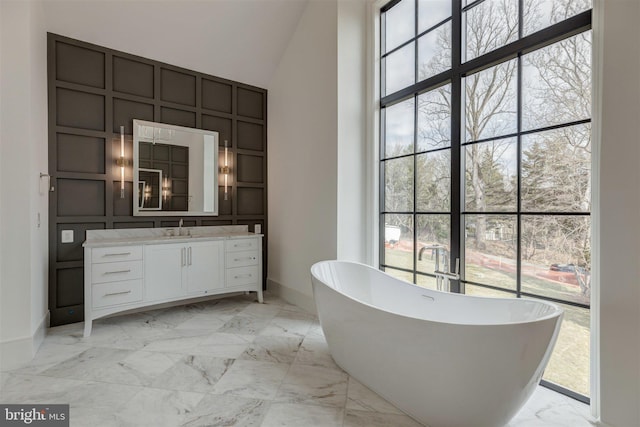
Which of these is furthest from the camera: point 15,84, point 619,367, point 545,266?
point 15,84

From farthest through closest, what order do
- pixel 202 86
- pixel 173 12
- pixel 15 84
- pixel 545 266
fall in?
pixel 202 86 < pixel 173 12 < pixel 15 84 < pixel 545 266

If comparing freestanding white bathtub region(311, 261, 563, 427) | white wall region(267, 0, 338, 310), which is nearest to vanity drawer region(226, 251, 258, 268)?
white wall region(267, 0, 338, 310)

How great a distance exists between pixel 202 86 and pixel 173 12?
79cm

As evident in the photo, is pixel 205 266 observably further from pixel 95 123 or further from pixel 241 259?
pixel 95 123

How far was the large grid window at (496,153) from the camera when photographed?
70.0 inches

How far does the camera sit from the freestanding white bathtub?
1.31 m

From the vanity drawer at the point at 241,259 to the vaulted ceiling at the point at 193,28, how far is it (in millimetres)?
2187

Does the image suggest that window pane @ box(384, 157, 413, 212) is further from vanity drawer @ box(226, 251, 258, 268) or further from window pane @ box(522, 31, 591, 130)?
vanity drawer @ box(226, 251, 258, 268)

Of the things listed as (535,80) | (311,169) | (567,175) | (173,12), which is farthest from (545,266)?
(173,12)

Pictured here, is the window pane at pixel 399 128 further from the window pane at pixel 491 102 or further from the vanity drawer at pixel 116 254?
the vanity drawer at pixel 116 254

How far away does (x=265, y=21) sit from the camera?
3449mm

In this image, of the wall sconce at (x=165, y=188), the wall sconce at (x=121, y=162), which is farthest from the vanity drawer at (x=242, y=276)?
the wall sconce at (x=121, y=162)

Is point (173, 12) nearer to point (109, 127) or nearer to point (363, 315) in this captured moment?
point (109, 127)

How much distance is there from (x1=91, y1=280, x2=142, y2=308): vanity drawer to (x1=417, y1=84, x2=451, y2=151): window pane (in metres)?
2.86
